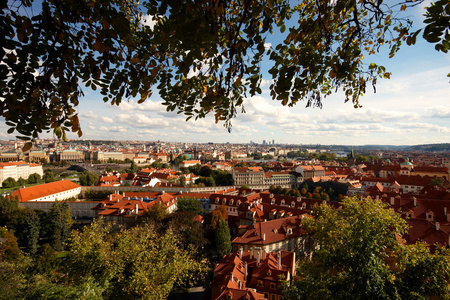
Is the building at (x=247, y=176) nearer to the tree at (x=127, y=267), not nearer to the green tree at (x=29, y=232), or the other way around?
the green tree at (x=29, y=232)

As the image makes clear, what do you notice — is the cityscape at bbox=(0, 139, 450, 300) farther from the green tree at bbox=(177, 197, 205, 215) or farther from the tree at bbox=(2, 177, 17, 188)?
the tree at bbox=(2, 177, 17, 188)

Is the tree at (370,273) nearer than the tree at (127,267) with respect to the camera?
Yes

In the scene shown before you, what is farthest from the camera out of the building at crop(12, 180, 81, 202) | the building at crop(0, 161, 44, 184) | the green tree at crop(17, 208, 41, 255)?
the building at crop(0, 161, 44, 184)

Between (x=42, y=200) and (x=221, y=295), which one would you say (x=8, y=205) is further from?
(x=221, y=295)

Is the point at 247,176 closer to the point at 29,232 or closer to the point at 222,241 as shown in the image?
the point at 222,241

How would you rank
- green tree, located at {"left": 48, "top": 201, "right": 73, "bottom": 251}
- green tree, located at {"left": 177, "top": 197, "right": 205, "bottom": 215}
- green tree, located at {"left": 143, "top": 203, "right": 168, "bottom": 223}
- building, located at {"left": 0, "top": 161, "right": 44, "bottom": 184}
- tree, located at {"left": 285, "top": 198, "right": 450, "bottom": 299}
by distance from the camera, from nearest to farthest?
tree, located at {"left": 285, "top": 198, "right": 450, "bottom": 299}
green tree, located at {"left": 143, "top": 203, "right": 168, "bottom": 223}
green tree, located at {"left": 48, "top": 201, "right": 73, "bottom": 251}
green tree, located at {"left": 177, "top": 197, "right": 205, "bottom": 215}
building, located at {"left": 0, "top": 161, "right": 44, "bottom": 184}

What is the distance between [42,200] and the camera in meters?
35.2

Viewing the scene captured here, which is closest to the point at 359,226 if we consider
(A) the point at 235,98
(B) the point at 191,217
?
(A) the point at 235,98

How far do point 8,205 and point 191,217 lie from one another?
1923 cm

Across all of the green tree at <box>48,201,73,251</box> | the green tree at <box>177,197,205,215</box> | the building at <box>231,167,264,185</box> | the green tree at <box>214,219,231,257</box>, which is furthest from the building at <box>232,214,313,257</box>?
the building at <box>231,167,264,185</box>

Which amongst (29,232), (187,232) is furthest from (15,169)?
(187,232)

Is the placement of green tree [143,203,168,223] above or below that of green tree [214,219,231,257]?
above

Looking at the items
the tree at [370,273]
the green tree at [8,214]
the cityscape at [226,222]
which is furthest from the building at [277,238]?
the green tree at [8,214]

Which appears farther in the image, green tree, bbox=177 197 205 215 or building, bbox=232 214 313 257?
green tree, bbox=177 197 205 215
